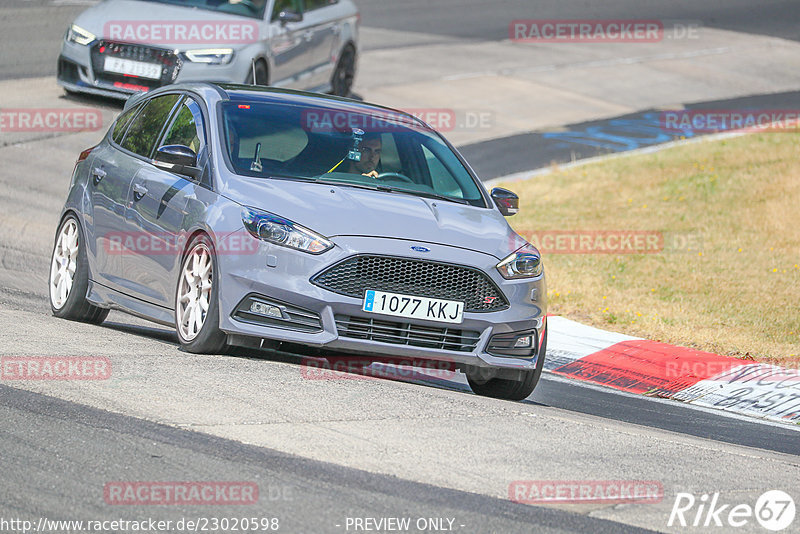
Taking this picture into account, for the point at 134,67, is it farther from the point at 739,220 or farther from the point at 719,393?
the point at 719,393

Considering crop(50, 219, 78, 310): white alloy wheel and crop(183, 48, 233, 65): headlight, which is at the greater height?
crop(183, 48, 233, 65): headlight

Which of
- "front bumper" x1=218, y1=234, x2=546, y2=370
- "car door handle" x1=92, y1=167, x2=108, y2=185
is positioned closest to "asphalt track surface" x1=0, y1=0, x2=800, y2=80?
"car door handle" x1=92, y1=167, x2=108, y2=185

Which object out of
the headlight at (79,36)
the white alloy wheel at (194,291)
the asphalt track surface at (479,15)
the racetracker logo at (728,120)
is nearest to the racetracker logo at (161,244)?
the white alloy wheel at (194,291)

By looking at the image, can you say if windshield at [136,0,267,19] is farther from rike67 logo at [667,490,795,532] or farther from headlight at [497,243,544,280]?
rike67 logo at [667,490,795,532]

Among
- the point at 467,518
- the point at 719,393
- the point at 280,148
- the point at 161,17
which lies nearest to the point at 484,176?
the point at 161,17

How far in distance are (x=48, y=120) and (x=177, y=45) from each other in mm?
2012

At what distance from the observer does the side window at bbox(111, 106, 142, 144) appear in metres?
9.68

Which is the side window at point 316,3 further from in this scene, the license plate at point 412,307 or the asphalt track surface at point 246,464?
the license plate at point 412,307

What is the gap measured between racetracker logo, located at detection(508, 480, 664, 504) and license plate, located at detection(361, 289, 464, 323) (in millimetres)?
2007

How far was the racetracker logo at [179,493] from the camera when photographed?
5090 mm

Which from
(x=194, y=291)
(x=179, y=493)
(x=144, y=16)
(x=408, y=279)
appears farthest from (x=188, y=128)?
(x=144, y=16)

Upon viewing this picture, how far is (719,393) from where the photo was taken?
→ 32.4ft

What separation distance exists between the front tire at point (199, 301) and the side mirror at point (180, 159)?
1.85ft

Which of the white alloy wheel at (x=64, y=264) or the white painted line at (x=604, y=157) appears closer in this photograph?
the white alloy wheel at (x=64, y=264)
